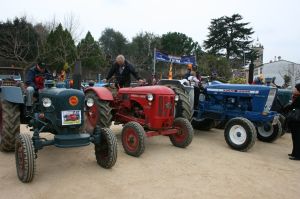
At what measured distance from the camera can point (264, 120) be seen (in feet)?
24.6

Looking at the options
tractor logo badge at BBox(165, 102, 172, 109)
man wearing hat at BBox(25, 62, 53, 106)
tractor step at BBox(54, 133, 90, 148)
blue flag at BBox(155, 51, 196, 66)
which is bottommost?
tractor step at BBox(54, 133, 90, 148)

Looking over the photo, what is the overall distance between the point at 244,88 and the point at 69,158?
14.2ft

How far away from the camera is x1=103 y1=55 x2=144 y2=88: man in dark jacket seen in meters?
7.64

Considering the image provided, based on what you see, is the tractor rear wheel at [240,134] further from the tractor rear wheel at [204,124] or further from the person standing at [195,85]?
the tractor rear wheel at [204,124]

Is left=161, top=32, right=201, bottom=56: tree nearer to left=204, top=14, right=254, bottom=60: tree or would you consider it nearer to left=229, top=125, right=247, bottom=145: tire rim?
left=204, top=14, right=254, bottom=60: tree

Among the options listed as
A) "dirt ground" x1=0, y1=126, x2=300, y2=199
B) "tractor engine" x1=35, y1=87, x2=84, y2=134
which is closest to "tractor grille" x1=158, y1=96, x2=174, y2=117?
"dirt ground" x1=0, y1=126, x2=300, y2=199

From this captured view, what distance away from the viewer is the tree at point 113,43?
47812mm

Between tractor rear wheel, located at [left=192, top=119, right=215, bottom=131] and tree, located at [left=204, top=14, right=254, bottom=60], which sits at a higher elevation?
tree, located at [left=204, top=14, right=254, bottom=60]

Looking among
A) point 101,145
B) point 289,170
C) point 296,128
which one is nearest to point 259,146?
point 296,128

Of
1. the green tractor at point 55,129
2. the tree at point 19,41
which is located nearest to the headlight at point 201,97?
the green tractor at point 55,129

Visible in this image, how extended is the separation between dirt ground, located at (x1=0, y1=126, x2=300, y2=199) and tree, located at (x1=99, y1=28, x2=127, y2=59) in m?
41.2

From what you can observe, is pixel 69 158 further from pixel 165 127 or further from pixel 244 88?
pixel 244 88

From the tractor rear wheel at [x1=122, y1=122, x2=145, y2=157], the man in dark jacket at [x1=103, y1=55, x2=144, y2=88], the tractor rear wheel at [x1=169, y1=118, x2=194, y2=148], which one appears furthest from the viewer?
the man in dark jacket at [x1=103, y1=55, x2=144, y2=88]

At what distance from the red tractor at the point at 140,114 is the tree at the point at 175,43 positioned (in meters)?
35.3
